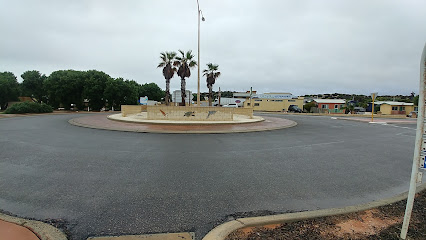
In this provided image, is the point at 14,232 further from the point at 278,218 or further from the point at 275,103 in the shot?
the point at 275,103

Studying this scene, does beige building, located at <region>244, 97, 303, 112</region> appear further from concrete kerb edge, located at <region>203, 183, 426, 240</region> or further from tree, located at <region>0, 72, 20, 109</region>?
tree, located at <region>0, 72, 20, 109</region>

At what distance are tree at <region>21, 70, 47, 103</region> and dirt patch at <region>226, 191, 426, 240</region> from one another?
205ft

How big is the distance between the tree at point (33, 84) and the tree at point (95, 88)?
60.5 feet

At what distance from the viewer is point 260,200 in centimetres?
377

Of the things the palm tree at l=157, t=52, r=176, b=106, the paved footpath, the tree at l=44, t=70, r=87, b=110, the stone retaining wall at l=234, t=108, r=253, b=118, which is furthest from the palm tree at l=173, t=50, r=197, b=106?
the paved footpath

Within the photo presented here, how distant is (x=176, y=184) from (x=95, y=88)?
135ft

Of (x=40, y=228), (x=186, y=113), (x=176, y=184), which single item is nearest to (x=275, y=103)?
(x=186, y=113)

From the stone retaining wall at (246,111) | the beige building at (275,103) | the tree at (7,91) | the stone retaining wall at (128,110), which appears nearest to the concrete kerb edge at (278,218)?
the stone retaining wall at (246,111)

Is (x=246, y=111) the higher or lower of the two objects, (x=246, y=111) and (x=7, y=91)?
the lower

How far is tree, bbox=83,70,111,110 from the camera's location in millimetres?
39406

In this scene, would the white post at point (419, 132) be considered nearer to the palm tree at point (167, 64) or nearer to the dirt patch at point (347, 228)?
the dirt patch at point (347, 228)

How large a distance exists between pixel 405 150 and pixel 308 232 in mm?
8667

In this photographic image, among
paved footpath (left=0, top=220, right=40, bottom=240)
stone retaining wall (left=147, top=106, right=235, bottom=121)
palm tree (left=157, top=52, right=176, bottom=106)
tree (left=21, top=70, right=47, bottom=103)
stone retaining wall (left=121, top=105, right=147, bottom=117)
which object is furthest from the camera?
tree (left=21, top=70, right=47, bottom=103)

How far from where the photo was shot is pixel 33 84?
168 feet
